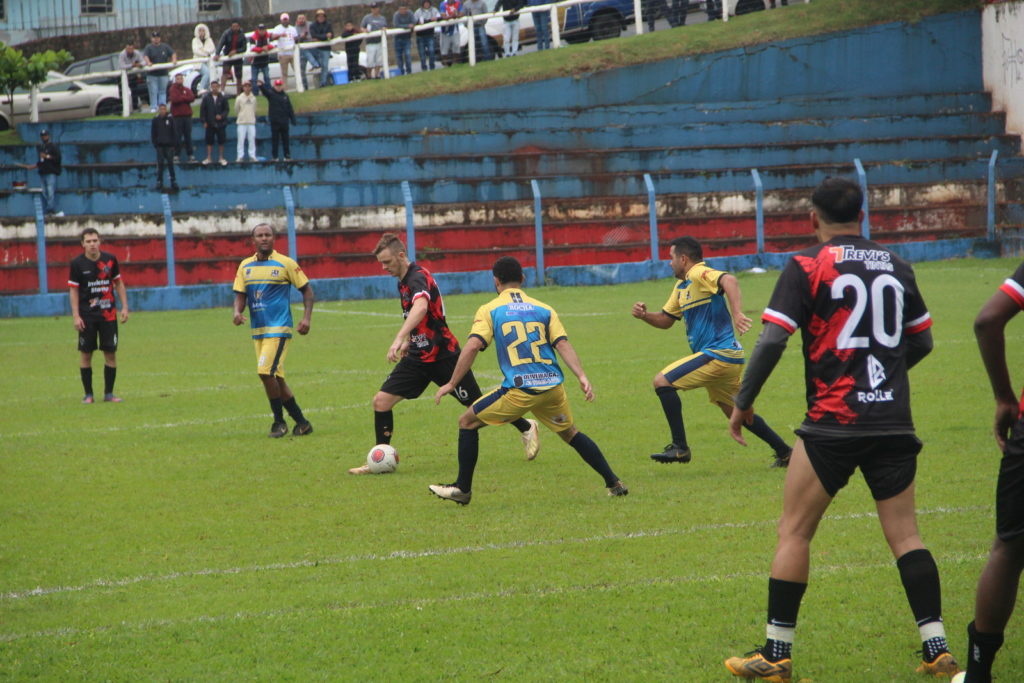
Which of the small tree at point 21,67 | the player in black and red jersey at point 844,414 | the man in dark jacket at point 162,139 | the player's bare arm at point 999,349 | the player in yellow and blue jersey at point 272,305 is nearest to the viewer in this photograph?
the player's bare arm at point 999,349

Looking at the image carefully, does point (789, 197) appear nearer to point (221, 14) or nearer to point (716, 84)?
point (716, 84)

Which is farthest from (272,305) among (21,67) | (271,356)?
(21,67)

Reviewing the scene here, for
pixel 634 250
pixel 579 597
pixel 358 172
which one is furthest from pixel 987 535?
pixel 358 172

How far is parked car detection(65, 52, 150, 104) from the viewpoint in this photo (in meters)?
34.8

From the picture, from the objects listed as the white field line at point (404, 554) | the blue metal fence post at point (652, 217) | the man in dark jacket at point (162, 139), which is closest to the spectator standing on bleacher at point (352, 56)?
the man in dark jacket at point (162, 139)

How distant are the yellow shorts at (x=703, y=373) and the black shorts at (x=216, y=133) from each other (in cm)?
2170

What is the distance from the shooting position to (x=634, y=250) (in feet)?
93.0

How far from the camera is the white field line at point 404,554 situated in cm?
644

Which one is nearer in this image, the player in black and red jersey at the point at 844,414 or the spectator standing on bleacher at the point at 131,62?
the player in black and red jersey at the point at 844,414

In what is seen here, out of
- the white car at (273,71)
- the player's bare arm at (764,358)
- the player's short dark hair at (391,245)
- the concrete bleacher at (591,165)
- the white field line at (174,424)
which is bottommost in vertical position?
the white field line at (174,424)

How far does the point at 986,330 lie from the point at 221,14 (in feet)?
140

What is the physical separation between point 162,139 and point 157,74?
24.9 ft

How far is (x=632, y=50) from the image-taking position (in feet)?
116

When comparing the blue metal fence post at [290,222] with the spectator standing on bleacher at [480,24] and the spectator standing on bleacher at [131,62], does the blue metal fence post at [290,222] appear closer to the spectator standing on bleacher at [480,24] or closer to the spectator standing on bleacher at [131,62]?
the spectator standing on bleacher at [131,62]
